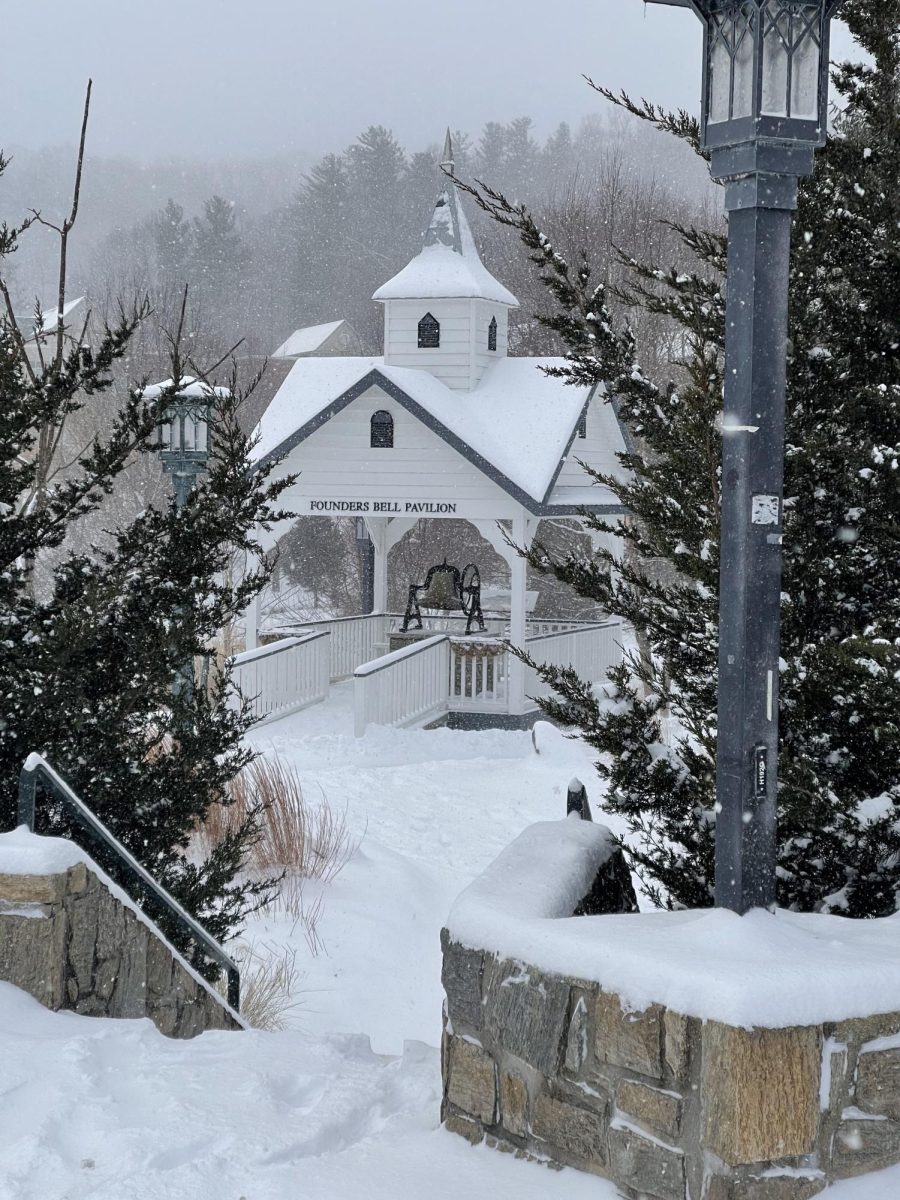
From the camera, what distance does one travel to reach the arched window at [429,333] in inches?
718

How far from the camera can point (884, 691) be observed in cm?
425

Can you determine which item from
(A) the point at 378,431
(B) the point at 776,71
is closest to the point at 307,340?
(A) the point at 378,431

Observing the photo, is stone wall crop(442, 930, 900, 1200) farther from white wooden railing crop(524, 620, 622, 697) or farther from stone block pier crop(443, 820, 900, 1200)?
white wooden railing crop(524, 620, 622, 697)

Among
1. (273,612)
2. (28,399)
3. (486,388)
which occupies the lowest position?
(273,612)

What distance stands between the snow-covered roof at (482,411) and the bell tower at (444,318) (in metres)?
0.28

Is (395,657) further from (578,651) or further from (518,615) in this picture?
(578,651)

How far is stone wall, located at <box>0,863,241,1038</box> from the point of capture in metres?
4.29

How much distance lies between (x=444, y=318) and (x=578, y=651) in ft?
16.3

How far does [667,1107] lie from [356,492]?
14179mm

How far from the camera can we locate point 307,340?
137 ft

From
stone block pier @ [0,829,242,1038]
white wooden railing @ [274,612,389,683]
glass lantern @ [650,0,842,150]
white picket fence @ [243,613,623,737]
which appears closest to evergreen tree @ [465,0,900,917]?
glass lantern @ [650,0,842,150]

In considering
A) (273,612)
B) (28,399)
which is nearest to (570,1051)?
(28,399)

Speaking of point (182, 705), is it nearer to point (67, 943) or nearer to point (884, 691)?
point (67, 943)

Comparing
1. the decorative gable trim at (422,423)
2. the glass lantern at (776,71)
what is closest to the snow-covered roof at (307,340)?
the decorative gable trim at (422,423)
